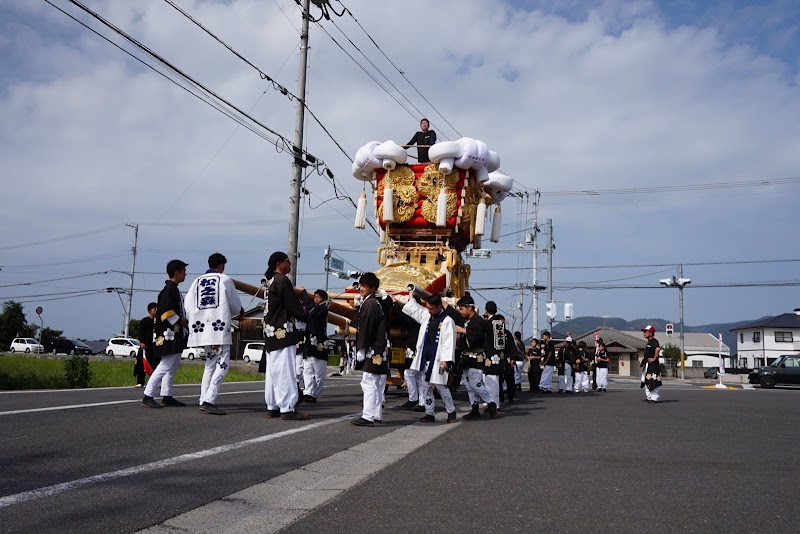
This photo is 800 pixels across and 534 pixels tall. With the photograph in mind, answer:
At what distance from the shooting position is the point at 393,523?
319 centimetres

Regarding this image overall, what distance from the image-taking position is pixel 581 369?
17984 millimetres

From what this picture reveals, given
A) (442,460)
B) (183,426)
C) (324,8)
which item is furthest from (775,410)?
(324,8)

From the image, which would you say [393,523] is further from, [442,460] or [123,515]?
[442,460]

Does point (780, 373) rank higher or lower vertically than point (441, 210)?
lower

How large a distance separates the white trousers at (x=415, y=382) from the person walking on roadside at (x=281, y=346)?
175cm

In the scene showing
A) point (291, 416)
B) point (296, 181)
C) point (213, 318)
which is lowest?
point (291, 416)

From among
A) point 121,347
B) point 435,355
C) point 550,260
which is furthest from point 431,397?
point 121,347

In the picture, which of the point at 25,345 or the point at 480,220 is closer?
the point at 480,220

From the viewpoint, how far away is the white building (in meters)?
53.4

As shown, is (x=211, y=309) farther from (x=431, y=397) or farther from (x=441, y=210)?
(x=441, y=210)

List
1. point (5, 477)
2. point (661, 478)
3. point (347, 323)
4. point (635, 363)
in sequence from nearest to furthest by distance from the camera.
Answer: point (5, 477)
point (661, 478)
point (347, 323)
point (635, 363)

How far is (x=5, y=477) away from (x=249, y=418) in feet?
10.9

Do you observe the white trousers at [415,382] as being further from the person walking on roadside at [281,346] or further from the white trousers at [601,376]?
the white trousers at [601,376]

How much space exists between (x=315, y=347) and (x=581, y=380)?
11274mm
